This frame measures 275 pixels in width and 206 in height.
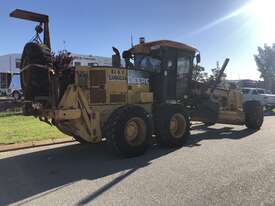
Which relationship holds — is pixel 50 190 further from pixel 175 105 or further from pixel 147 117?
pixel 175 105

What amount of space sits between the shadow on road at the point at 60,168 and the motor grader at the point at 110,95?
474 millimetres

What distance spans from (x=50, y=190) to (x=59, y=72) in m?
3.52

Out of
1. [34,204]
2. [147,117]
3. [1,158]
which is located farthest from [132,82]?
[34,204]

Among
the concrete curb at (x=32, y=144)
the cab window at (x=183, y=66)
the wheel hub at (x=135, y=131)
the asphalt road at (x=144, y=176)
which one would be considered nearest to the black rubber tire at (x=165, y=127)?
the asphalt road at (x=144, y=176)

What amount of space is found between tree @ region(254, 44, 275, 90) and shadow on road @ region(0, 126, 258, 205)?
53900mm

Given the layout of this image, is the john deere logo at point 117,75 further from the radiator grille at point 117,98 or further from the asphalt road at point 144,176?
the asphalt road at point 144,176

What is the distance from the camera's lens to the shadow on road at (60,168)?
644cm

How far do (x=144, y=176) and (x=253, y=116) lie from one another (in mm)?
8716

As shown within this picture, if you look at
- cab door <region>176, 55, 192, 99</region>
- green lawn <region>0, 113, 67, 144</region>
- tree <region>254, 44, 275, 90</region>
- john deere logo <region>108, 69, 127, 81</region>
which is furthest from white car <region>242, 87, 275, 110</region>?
tree <region>254, 44, 275, 90</region>

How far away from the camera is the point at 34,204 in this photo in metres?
5.69

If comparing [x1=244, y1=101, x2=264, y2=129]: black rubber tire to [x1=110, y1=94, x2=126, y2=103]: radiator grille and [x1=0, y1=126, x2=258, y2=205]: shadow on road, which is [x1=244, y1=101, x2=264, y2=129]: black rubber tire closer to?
[x1=0, y1=126, x2=258, y2=205]: shadow on road

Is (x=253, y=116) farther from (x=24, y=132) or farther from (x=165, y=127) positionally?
(x=24, y=132)

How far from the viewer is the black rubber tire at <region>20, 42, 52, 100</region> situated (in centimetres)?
870

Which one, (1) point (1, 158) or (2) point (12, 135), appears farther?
(2) point (12, 135)
